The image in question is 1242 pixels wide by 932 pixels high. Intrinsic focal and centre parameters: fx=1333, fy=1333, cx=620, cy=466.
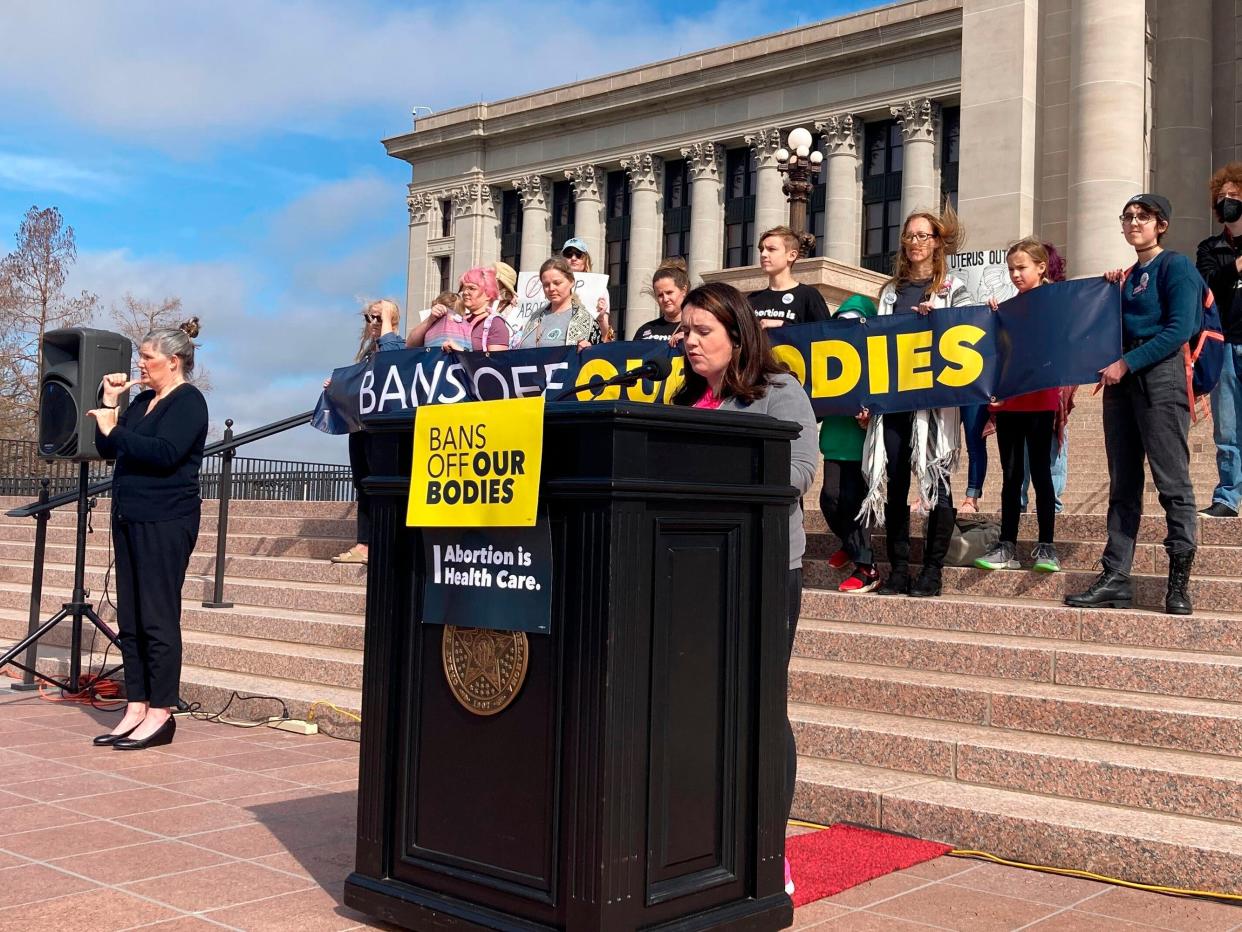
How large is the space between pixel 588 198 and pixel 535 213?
375 centimetres

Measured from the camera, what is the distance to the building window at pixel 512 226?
66719 mm

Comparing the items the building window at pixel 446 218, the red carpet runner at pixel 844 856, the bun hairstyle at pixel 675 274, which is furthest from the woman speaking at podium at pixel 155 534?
the building window at pixel 446 218

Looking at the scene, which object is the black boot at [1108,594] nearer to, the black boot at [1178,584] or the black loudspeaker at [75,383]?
the black boot at [1178,584]

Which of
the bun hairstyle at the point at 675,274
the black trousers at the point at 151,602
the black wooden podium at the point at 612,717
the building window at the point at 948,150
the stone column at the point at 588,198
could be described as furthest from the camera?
the stone column at the point at 588,198

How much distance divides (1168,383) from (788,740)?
3.62 metres

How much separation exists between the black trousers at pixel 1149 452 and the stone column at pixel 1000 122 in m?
10.1

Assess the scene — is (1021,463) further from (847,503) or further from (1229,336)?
(1229,336)

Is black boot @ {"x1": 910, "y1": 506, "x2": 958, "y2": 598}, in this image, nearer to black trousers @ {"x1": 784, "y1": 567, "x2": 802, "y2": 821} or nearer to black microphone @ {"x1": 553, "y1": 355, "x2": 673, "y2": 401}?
black trousers @ {"x1": 784, "y1": 567, "x2": 802, "y2": 821}

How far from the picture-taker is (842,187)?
178ft

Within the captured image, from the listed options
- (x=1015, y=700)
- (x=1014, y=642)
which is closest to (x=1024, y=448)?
(x=1014, y=642)

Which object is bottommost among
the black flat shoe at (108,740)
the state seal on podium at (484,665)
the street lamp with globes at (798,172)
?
the black flat shoe at (108,740)

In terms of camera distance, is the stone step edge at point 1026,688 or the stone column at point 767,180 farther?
the stone column at point 767,180

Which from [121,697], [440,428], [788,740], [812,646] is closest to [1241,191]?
[812,646]

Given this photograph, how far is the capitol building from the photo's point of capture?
16.2m
